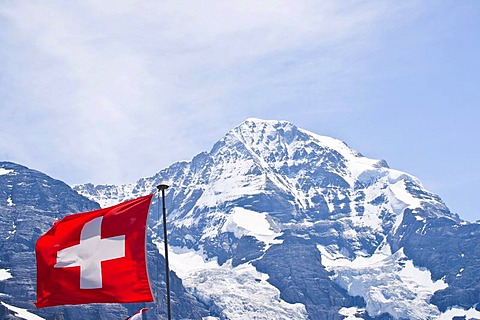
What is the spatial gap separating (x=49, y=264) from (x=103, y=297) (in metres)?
3.01

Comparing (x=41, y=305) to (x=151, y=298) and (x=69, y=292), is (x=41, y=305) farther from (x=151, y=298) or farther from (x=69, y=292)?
(x=151, y=298)

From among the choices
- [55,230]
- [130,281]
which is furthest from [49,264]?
[130,281]

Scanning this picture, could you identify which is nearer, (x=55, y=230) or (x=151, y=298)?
(x=151, y=298)

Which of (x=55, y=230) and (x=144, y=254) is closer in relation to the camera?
(x=144, y=254)

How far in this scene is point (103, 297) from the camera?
4159 centimetres

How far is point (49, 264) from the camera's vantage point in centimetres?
4275

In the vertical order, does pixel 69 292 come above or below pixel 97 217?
below

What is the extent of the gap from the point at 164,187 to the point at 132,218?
2.21m

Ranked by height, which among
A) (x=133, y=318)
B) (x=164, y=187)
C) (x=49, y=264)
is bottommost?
(x=133, y=318)

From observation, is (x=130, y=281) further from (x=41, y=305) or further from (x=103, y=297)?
(x=41, y=305)

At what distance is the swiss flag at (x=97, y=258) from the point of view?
134 ft

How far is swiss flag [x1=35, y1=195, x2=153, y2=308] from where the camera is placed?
40812 mm

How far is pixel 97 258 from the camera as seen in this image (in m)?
41.9

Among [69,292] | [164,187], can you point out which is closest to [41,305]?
[69,292]
